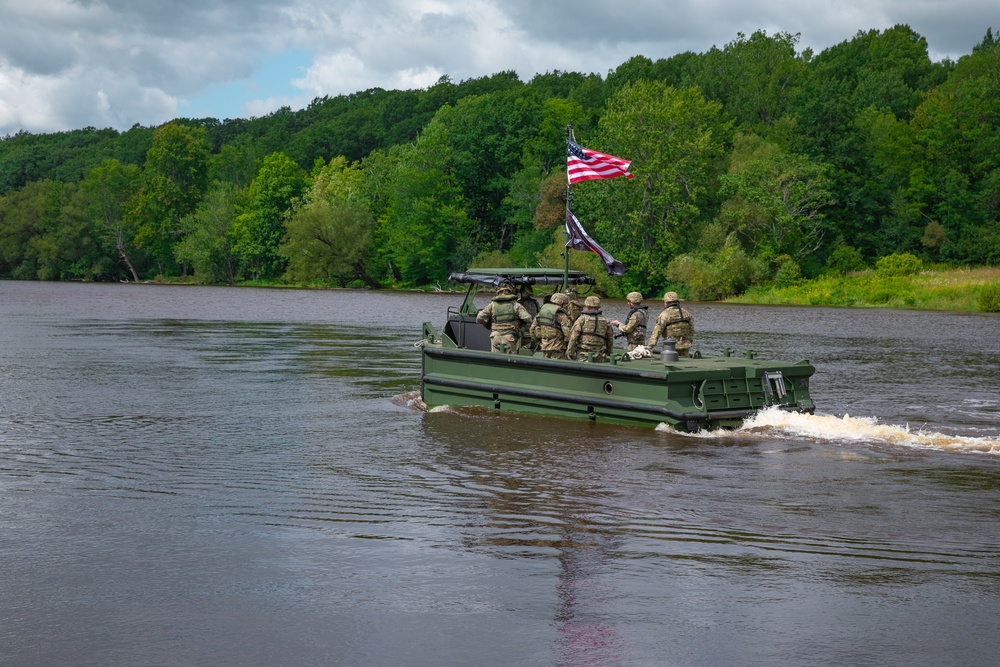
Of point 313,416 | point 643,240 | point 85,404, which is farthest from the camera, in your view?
point 643,240

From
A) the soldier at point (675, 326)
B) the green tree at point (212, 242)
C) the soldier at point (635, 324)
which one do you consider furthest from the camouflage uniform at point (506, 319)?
the green tree at point (212, 242)

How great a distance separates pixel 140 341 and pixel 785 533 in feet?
87.8

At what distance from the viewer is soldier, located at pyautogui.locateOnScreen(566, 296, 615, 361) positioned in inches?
628

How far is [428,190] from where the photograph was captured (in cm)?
8731

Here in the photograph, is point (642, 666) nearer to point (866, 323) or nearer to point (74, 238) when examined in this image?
point (866, 323)

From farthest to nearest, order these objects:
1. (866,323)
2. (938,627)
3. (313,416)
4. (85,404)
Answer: (866,323), (85,404), (313,416), (938,627)

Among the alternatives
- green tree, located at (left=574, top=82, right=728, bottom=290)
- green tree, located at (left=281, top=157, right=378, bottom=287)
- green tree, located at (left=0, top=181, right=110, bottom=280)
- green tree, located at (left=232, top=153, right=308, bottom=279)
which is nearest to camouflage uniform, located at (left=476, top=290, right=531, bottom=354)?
green tree, located at (left=574, top=82, right=728, bottom=290)

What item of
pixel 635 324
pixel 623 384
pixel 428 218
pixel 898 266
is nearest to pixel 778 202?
pixel 898 266

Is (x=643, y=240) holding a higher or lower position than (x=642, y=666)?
higher

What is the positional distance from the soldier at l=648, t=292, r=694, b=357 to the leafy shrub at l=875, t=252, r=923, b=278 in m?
→ 47.8

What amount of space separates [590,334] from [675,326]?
130 centimetres

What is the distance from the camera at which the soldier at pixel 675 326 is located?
53.4ft

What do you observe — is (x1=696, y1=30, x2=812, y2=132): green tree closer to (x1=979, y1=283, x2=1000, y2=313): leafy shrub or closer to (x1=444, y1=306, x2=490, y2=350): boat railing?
(x1=979, y1=283, x2=1000, y2=313): leafy shrub

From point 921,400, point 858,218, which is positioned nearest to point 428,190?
point 858,218
